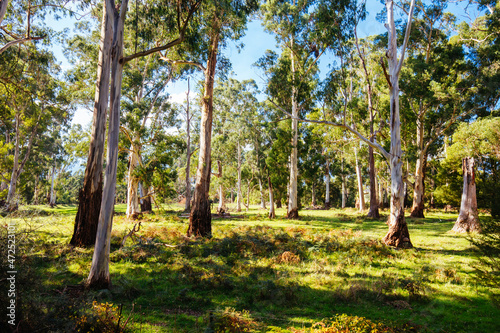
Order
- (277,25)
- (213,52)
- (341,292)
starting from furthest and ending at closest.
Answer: (277,25)
(213,52)
(341,292)

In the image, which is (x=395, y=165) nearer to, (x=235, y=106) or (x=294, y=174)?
(x=294, y=174)

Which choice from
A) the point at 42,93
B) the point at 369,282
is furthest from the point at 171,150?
the point at 369,282

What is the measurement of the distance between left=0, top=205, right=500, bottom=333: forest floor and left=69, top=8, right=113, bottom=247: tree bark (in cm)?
67

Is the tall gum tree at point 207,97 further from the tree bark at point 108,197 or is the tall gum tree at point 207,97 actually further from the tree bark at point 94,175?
the tree bark at point 108,197

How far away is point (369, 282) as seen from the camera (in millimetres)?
6723

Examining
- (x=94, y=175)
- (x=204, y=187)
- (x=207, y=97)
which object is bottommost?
(x=204, y=187)

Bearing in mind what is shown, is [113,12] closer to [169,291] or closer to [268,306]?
[169,291]

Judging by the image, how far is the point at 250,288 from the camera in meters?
6.30

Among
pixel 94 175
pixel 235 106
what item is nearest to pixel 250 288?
pixel 94 175

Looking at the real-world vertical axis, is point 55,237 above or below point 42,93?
below

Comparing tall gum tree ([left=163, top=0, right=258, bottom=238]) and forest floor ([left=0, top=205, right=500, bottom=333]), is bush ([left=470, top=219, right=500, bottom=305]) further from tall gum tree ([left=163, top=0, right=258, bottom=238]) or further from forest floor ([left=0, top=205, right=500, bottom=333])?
tall gum tree ([left=163, top=0, right=258, bottom=238])

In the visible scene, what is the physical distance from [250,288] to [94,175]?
633 cm

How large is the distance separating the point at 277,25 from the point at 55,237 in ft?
64.8

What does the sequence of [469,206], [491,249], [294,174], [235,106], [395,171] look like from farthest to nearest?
[235,106], [294,174], [469,206], [395,171], [491,249]
